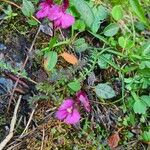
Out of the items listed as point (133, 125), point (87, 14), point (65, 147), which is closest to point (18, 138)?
point (65, 147)

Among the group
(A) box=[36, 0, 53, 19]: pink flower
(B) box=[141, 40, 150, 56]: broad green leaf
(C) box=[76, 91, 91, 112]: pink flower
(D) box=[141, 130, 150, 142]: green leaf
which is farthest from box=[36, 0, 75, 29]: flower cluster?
(D) box=[141, 130, 150, 142]: green leaf

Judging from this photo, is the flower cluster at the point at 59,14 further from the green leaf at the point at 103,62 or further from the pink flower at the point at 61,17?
the green leaf at the point at 103,62

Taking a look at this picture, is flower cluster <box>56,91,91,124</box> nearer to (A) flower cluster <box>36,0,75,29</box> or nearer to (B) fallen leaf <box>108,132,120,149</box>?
(B) fallen leaf <box>108,132,120,149</box>

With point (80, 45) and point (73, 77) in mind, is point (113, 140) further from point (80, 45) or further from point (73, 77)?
point (80, 45)

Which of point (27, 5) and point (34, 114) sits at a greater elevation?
point (27, 5)

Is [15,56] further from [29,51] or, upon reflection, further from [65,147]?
[65,147]

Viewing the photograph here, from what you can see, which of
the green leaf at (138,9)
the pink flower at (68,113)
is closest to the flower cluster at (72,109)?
the pink flower at (68,113)
